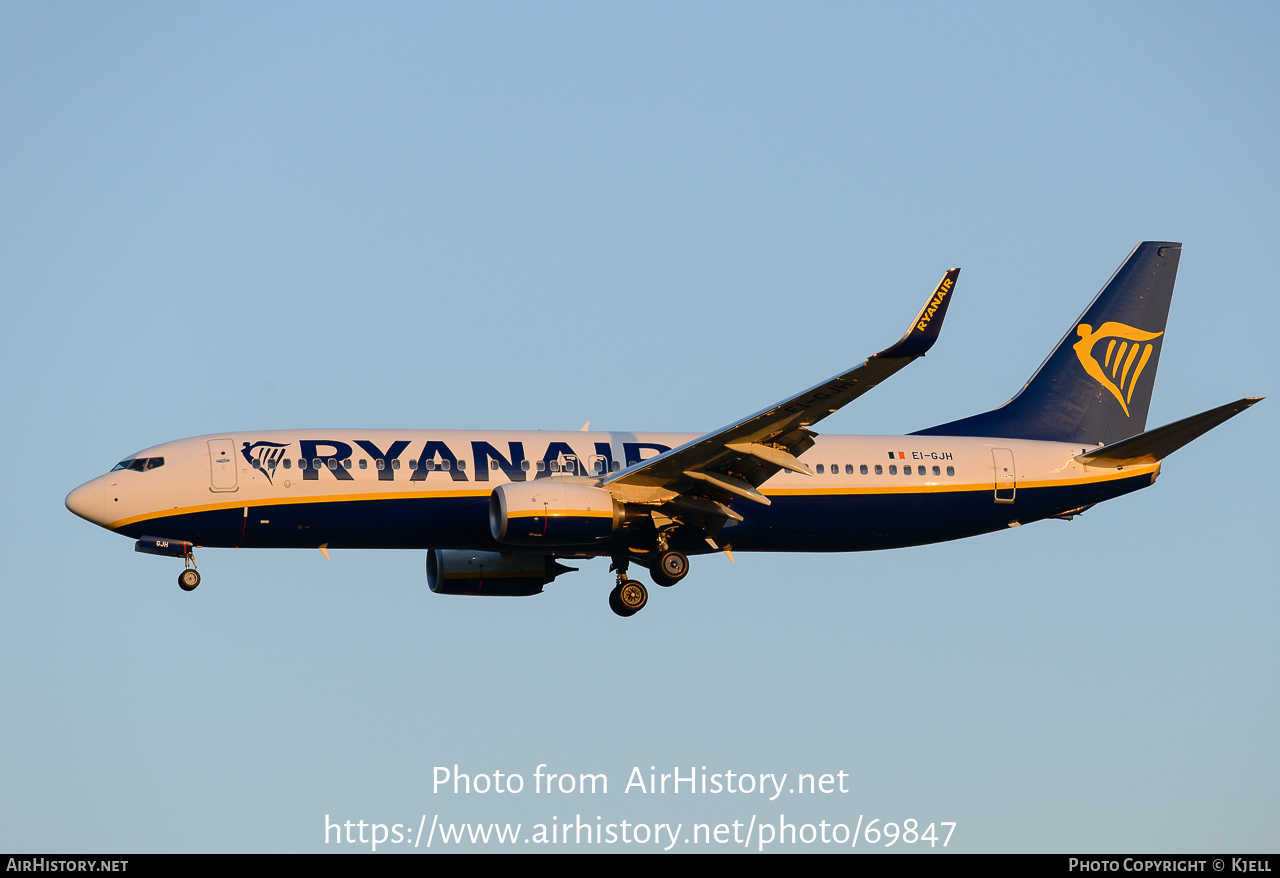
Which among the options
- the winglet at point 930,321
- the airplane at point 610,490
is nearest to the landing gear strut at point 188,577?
the airplane at point 610,490

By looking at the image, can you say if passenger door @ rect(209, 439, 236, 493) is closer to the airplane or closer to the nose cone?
the airplane

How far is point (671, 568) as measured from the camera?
36969 mm

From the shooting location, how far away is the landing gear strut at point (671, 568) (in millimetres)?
36969

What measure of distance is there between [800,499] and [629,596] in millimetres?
4796

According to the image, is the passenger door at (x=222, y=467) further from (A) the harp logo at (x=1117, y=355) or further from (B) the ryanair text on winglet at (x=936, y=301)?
(A) the harp logo at (x=1117, y=355)

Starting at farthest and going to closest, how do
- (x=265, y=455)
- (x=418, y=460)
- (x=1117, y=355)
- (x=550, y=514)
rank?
(x=1117, y=355) < (x=418, y=460) < (x=265, y=455) < (x=550, y=514)

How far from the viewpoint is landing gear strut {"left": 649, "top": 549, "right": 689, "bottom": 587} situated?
121 feet

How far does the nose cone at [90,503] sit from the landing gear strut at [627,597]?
12.1 m

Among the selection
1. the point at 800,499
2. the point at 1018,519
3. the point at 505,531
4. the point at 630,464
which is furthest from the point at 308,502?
the point at 1018,519

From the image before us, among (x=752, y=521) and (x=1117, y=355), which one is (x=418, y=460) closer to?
(x=752, y=521)

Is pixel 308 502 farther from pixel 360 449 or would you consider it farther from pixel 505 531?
pixel 505 531

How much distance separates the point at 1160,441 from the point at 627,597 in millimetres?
13831

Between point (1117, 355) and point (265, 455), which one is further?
point (1117, 355)

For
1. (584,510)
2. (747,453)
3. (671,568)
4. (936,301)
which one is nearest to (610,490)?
(584,510)
